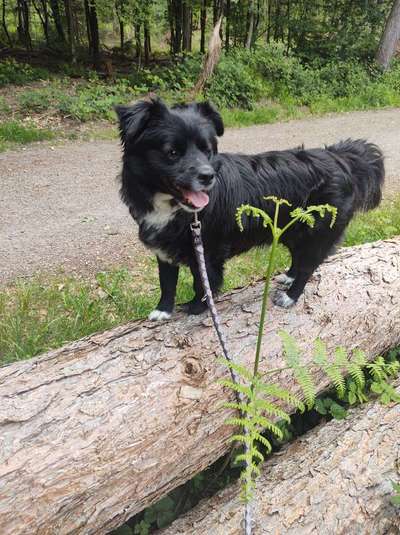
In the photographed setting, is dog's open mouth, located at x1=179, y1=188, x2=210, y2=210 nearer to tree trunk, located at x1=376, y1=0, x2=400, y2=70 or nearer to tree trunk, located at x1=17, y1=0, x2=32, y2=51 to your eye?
tree trunk, located at x1=376, y1=0, x2=400, y2=70

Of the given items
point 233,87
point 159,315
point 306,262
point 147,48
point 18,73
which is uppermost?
point 147,48

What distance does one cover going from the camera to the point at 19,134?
8266 mm

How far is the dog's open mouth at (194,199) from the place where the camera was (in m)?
2.86

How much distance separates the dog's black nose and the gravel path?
2449 millimetres

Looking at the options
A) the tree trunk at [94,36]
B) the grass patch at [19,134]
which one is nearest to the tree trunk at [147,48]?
the tree trunk at [94,36]

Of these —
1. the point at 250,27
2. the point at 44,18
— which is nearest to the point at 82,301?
the point at 250,27

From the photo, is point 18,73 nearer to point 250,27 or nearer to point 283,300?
point 250,27

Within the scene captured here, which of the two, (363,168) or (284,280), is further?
(284,280)

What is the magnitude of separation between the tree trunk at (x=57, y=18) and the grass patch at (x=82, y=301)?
12.7m

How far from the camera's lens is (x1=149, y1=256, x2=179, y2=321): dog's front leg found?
133 inches

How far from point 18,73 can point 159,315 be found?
9957 millimetres

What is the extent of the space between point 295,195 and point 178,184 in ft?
2.81

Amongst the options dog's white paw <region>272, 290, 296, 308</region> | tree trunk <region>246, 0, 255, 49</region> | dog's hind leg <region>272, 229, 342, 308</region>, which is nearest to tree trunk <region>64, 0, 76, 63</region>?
tree trunk <region>246, 0, 255, 49</region>

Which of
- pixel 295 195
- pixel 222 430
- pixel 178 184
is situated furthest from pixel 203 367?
pixel 295 195
